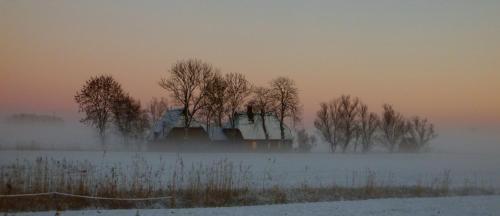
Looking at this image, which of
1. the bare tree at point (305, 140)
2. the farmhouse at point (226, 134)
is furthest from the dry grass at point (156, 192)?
the bare tree at point (305, 140)

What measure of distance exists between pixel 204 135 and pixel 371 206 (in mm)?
64376

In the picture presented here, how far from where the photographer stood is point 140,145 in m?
93.4

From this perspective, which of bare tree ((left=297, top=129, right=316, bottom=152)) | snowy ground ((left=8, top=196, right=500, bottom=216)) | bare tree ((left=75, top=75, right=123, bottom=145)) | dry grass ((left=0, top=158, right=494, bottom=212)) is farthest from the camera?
bare tree ((left=297, top=129, right=316, bottom=152))

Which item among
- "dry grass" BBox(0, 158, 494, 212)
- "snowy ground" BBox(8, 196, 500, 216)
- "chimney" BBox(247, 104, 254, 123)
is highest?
"chimney" BBox(247, 104, 254, 123)

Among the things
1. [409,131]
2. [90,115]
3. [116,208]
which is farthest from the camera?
[409,131]

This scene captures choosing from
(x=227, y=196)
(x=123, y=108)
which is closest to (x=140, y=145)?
(x=123, y=108)

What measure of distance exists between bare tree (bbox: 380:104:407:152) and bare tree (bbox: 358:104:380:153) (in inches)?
83.9

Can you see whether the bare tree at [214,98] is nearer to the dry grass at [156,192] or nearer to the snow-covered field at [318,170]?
the snow-covered field at [318,170]

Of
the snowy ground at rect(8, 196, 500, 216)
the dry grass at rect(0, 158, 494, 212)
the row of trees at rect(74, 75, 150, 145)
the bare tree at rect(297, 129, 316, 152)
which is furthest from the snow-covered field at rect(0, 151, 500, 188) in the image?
the bare tree at rect(297, 129, 316, 152)

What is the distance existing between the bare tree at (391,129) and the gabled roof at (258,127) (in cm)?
4673

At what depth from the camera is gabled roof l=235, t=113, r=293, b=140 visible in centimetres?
8856

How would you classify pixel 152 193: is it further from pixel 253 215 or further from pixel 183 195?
pixel 253 215

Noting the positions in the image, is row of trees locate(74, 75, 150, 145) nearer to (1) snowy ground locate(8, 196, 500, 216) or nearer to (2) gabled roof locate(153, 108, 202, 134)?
(2) gabled roof locate(153, 108, 202, 134)

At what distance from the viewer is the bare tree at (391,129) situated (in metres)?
131
